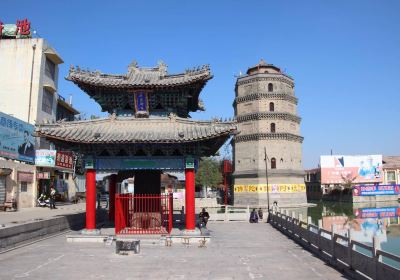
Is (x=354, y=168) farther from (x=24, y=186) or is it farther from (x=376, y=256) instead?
(x=376, y=256)

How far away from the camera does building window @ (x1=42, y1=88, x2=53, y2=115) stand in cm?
4287

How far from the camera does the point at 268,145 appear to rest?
58938 mm

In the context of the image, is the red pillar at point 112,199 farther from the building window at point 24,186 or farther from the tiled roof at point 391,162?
the tiled roof at point 391,162

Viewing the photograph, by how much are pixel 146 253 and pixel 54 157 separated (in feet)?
91.4

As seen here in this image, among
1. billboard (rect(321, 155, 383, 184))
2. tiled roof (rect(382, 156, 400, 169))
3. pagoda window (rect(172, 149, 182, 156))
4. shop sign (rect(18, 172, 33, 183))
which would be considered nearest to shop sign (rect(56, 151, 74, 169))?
shop sign (rect(18, 172, 33, 183))

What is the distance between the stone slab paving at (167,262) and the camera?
1149 cm

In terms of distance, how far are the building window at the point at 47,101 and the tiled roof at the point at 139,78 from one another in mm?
25678

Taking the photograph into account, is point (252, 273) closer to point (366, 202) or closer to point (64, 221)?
point (64, 221)

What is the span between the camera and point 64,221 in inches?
879

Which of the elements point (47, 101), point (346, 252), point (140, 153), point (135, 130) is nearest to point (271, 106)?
point (47, 101)

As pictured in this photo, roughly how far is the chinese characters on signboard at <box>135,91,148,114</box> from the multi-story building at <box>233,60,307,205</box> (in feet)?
134

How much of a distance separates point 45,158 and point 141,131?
23344 millimetres

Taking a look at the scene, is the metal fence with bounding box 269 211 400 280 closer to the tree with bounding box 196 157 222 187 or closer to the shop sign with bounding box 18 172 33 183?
the shop sign with bounding box 18 172 33 183

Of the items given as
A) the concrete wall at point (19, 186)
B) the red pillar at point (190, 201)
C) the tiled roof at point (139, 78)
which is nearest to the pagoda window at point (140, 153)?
the red pillar at point (190, 201)
